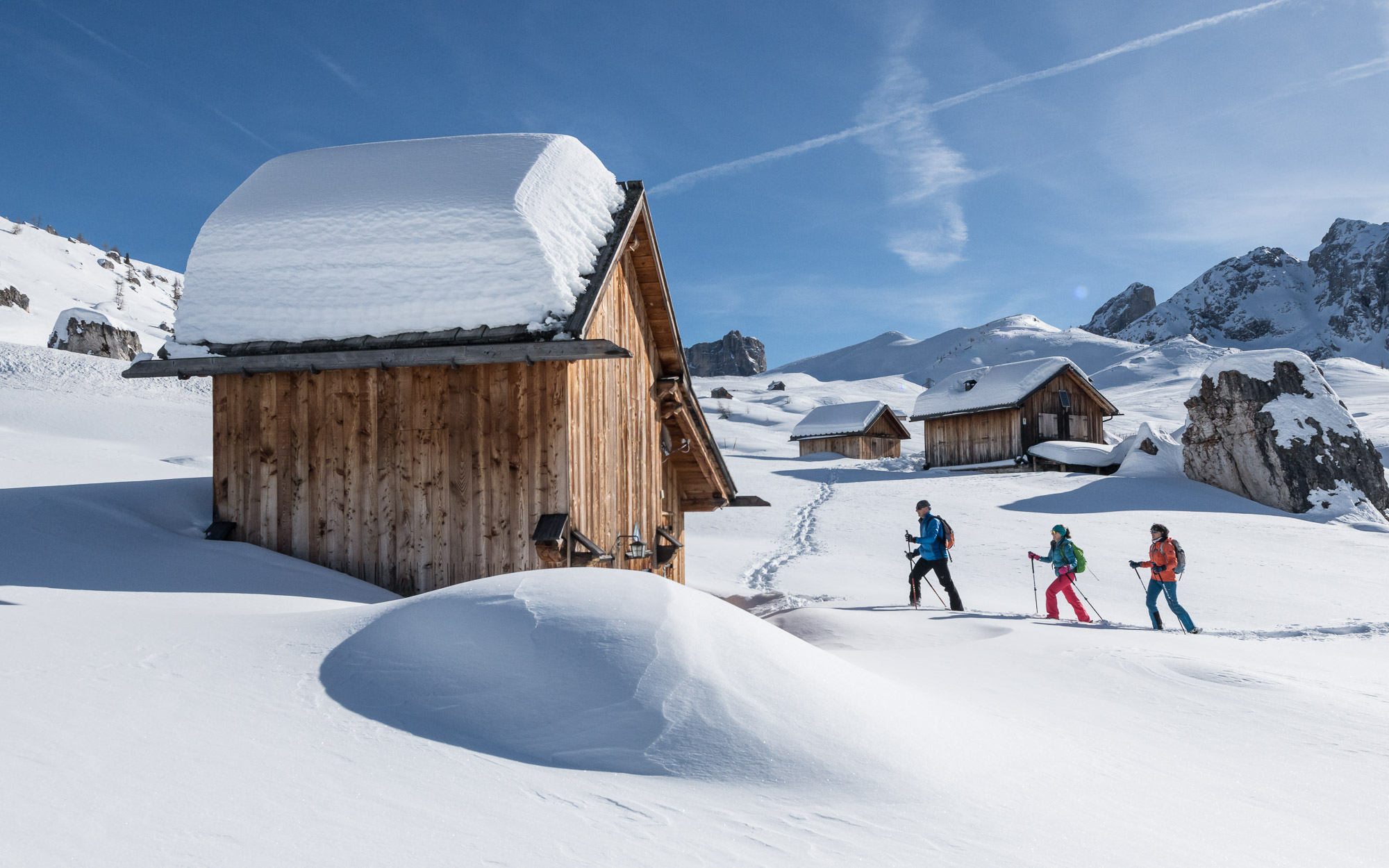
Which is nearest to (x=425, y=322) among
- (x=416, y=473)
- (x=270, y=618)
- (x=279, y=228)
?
(x=416, y=473)

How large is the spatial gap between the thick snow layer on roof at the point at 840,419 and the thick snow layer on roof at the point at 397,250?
122 feet

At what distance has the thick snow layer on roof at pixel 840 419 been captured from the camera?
4391 cm

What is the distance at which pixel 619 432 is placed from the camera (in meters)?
9.02

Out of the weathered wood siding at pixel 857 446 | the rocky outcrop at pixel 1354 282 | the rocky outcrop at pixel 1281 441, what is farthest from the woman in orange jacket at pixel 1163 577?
the rocky outcrop at pixel 1354 282

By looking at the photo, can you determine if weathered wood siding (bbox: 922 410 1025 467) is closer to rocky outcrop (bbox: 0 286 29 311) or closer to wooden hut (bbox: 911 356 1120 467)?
wooden hut (bbox: 911 356 1120 467)

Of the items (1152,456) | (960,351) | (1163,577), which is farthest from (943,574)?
(960,351)

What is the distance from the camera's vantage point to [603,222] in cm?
841

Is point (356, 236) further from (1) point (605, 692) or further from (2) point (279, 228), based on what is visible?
(1) point (605, 692)

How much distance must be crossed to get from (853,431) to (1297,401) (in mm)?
22981

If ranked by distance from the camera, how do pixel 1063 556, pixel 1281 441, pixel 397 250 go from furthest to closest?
pixel 1281 441 < pixel 1063 556 < pixel 397 250

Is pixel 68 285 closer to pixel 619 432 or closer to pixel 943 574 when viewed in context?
pixel 619 432

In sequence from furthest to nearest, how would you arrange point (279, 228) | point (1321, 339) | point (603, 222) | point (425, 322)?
point (1321, 339) → point (603, 222) → point (279, 228) → point (425, 322)

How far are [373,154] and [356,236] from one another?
1617 millimetres

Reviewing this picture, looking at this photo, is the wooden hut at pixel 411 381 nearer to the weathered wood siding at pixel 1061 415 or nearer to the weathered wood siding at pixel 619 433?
the weathered wood siding at pixel 619 433
